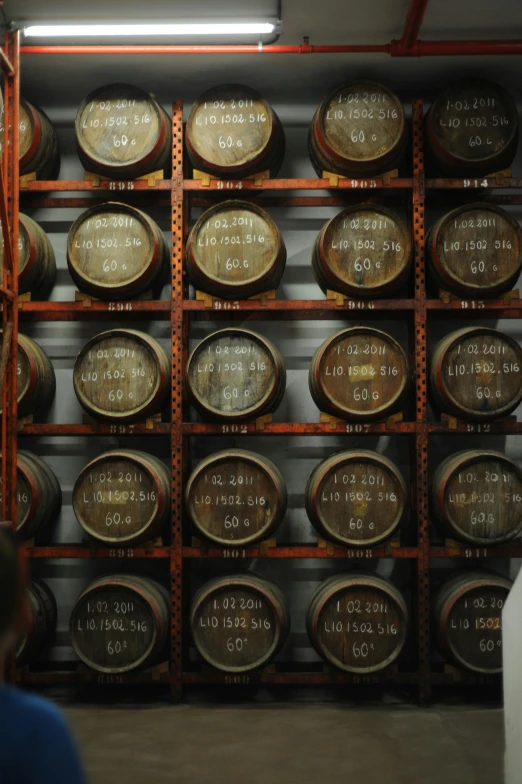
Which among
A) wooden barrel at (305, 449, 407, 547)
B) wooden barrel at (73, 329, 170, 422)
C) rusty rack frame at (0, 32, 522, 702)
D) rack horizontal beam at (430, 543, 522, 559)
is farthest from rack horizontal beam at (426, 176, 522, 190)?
rack horizontal beam at (430, 543, 522, 559)

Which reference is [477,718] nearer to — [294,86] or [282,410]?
[282,410]

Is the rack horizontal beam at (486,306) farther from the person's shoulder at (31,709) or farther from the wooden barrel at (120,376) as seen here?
the person's shoulder at (31,709)

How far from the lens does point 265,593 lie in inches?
184

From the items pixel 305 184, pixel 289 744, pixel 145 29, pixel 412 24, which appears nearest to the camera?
pixel 289 744

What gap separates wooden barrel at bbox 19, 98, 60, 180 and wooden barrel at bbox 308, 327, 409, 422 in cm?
243

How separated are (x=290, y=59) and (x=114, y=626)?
13.3 ft

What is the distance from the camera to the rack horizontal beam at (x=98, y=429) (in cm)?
491

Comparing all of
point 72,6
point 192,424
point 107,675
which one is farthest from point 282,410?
point 72,6

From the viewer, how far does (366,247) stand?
4.86 meters

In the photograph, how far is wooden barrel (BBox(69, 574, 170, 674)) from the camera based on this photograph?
4.71 m

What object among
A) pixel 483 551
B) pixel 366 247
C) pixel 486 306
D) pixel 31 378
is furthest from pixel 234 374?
pixel 483 551

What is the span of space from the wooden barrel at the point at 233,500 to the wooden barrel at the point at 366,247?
4.50ft

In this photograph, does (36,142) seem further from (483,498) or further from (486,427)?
(483,498)

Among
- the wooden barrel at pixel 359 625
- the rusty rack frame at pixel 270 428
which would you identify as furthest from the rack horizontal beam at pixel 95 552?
the wooden barrel at pixel 359 625
